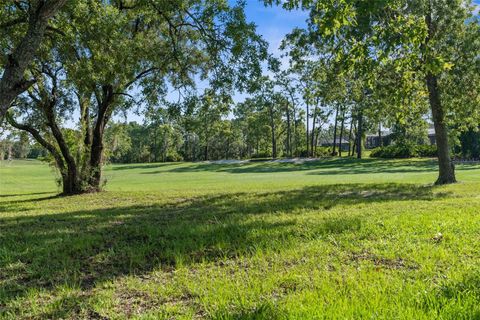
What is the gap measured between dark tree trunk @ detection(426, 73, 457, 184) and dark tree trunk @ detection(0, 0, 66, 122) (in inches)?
576

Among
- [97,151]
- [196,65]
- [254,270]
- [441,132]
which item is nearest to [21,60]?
[254,270]

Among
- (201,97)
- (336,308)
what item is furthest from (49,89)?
(336,308)

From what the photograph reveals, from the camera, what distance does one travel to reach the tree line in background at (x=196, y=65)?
7.25 meters

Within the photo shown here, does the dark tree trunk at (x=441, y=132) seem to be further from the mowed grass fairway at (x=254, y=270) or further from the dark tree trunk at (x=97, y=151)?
the dark tree trunk at (x=97, y=151)

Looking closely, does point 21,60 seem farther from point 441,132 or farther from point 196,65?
point 441,132

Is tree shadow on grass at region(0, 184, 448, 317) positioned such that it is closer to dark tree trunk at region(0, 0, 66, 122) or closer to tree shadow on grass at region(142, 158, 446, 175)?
dark tree trunk at region(0, 0, 66, 122)

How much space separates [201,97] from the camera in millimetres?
14586

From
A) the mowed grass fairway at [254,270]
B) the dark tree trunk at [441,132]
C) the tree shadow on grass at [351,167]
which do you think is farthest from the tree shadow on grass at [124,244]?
the tree shadow on grass at [351,167]

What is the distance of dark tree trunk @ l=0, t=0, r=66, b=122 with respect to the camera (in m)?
5.89

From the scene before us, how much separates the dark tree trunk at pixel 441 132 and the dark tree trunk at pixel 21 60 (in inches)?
576

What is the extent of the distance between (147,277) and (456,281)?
117 inches

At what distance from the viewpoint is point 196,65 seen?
50.8ft

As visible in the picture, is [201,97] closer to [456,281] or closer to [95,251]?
[95,251]

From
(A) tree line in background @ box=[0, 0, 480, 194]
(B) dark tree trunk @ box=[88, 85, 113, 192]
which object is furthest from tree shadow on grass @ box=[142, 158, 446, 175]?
(B) dark tree trunk @ box=[88, 85, 113, 192]
